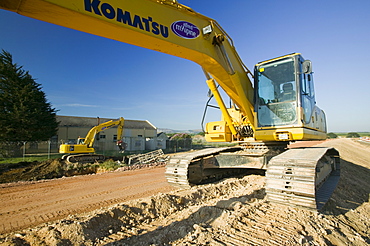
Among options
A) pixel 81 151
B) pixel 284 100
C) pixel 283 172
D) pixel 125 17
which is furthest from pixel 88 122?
pixel 283 172

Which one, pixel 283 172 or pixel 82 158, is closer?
pixel 283 172

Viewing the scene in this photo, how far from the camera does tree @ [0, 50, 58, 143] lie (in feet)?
73.2

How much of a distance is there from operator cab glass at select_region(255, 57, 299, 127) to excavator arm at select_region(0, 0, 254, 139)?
0.32 meters

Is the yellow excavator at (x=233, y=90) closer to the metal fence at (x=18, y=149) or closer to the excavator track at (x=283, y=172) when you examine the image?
the excavator track at (x=283, y=172)

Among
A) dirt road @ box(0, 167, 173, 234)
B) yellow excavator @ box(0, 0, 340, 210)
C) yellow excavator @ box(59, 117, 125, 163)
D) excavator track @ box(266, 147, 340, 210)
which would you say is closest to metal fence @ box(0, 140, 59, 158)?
yellow excavator @ box(59, 117, 125, 163)

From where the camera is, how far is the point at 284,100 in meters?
5.82

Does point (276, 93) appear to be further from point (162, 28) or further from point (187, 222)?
point (187, 222)

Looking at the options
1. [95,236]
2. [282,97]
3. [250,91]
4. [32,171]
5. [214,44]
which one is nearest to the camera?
[95,236]

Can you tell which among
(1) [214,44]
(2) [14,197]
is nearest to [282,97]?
(1) [214,44]

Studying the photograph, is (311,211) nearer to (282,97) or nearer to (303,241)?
(303,241)

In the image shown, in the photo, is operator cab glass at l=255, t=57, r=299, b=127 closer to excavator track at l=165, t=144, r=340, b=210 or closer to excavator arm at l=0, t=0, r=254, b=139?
excavator arm at l=0, t=0, r=254, b=139

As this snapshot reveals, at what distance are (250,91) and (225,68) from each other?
1.45 metres

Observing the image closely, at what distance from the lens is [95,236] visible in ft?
10.2

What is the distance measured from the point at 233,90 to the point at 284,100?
54.4 inches
